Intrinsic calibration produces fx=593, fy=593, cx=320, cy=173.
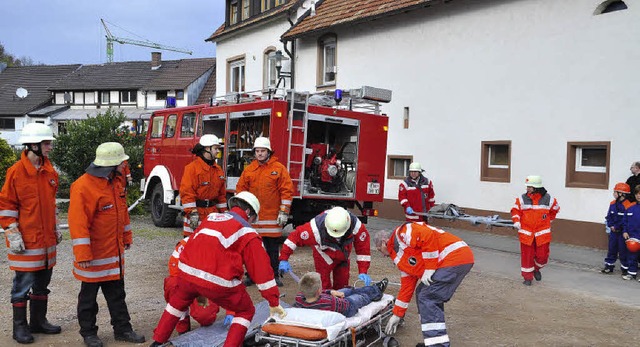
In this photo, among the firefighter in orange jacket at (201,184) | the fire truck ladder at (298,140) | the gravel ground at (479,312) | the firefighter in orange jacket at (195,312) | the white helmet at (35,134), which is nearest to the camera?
the white helmet at (35,134)

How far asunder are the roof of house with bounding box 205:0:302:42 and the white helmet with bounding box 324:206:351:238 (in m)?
14.9

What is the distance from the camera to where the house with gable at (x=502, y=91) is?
11.3 metres

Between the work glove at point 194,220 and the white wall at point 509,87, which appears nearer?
the work glove at point 194,220

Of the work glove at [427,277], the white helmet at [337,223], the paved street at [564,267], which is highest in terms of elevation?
the white helmet at [337,223]

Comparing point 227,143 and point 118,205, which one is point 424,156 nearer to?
point 227,143

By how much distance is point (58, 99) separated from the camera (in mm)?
49719

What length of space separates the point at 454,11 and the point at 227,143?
6951 mm

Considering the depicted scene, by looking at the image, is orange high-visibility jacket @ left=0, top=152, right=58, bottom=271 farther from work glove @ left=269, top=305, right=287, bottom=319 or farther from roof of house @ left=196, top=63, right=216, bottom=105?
roof of house @ left=196, top=63, right=216, bottom=105

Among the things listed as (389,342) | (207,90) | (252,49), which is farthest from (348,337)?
(207,90)

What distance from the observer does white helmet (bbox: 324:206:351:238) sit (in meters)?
5.75

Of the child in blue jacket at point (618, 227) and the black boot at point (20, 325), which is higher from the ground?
the child in blue jacket at point (618, 227)

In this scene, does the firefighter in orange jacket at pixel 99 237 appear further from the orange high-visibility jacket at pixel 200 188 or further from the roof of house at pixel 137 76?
the roof of house at pixel 137 76

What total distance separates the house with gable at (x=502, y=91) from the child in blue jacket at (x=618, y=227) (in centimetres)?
189

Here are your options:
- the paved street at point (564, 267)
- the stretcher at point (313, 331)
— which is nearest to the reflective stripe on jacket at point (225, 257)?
the stretcher at point (313, 331)
